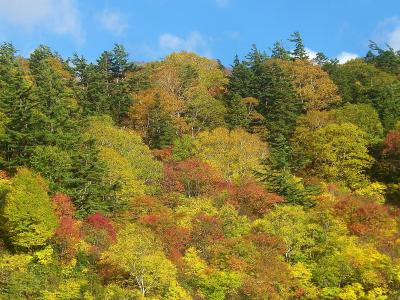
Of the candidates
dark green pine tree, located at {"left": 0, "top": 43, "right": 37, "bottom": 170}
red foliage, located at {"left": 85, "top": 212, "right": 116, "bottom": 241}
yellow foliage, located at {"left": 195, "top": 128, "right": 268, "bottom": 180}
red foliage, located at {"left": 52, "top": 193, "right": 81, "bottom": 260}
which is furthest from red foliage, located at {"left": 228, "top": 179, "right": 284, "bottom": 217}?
dark green pine tree, located at {"left": 0, "top": 43, "right": 37, "bottom": 170}

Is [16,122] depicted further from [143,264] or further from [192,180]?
[143,264]

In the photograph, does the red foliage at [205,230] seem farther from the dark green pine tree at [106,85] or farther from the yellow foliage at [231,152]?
the dark green pine tree at [106,85]

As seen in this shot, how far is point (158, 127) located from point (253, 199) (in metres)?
15.7

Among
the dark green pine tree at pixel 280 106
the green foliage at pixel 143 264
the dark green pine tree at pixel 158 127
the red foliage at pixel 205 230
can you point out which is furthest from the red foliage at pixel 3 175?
the dark green pine tree at pixel 280 106

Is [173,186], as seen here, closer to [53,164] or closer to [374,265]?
[53,164]

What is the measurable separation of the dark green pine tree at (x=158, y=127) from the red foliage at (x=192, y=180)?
8.93 meters

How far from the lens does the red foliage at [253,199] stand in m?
38.7

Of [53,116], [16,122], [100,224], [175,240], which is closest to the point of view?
[175,240]

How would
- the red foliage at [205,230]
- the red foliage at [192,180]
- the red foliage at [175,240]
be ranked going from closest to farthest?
the red foliage at [175,240], the red foliage at [205,230], the red foliage at [192,180]

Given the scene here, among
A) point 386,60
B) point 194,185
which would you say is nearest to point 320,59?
point 386,60

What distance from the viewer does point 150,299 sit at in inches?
1014

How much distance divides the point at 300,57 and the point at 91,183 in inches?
1845

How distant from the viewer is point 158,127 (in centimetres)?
5141

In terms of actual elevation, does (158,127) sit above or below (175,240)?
above
